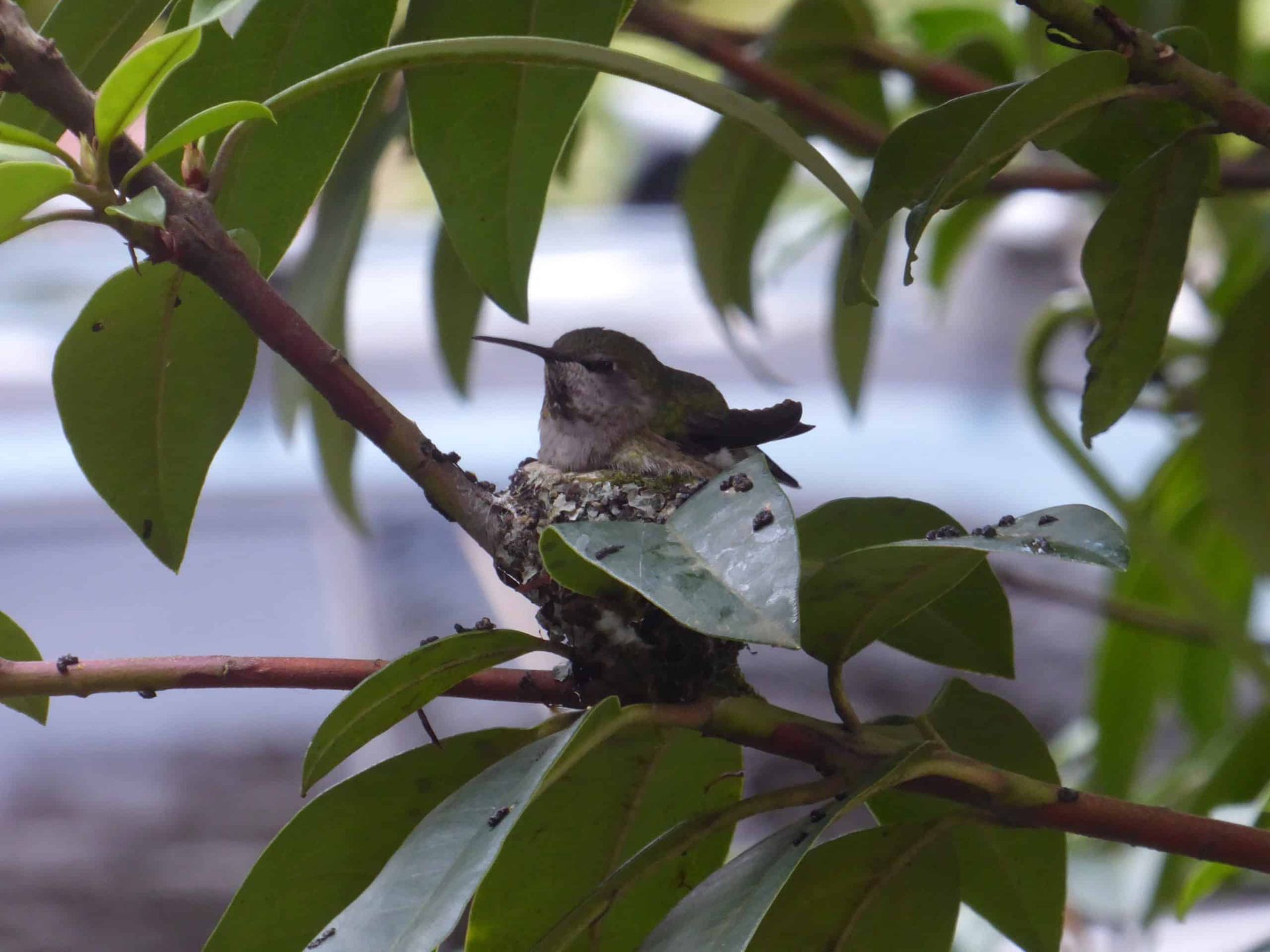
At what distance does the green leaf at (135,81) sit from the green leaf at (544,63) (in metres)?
0.07

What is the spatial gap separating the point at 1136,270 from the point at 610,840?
63cm

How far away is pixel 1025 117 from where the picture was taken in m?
0.84

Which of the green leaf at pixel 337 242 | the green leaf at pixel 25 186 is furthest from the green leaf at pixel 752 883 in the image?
the green leaf at pixel 337 242

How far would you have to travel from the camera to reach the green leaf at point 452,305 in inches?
65.7

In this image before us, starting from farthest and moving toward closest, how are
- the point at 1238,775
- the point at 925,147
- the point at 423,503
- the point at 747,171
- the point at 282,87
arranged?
the point at 423,503 < the point at 747,171 < the point at 1238,775 < the point at 282,87 < the point at 925,147

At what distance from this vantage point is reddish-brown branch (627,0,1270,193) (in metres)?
1.66

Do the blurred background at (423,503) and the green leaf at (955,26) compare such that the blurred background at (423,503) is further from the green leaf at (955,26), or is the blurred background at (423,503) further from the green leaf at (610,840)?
the green leaf at (610,840)

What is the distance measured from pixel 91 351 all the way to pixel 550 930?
0.54 m

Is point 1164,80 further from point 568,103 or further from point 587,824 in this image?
point 587,824

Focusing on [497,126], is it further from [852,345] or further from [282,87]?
[852,345]

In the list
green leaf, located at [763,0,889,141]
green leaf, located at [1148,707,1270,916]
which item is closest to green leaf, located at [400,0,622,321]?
green leaf, located at [763,0,889,141]

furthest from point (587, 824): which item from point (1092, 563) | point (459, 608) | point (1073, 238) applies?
point (1073, 238)

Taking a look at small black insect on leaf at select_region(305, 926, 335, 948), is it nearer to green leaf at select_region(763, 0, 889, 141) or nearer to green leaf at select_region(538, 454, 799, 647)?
green leaf at select_region(538, 454, 799, 647)

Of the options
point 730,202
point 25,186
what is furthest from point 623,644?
point 730,202
